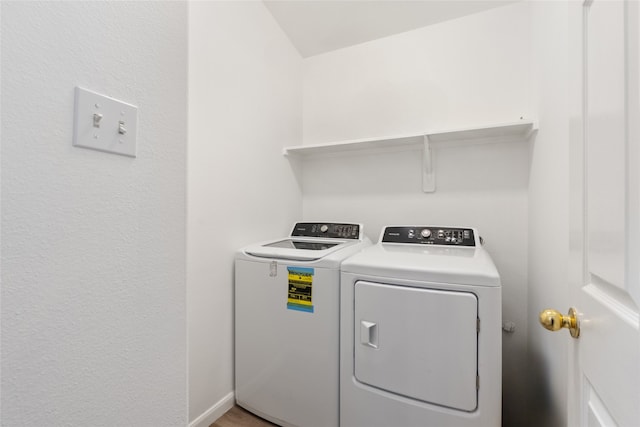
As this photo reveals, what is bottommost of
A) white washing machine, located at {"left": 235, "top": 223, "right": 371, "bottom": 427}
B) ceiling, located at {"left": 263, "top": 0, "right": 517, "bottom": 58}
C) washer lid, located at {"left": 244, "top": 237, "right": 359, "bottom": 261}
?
white washing machine, located at {"left": 235, "top": 223, "right": 371, "bottom": 427}

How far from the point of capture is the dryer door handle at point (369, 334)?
125 cm

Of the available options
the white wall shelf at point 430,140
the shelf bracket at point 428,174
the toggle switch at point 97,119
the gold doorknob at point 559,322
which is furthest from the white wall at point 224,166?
the gold doorknob at point 559,322

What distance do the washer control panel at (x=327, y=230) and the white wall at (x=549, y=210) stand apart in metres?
1.07

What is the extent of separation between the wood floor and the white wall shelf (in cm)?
186

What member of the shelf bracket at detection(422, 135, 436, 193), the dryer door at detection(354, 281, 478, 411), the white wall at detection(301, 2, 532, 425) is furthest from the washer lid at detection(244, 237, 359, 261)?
the shelf bracket at detection(422, 135, 436, 193)

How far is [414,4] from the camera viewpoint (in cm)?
192

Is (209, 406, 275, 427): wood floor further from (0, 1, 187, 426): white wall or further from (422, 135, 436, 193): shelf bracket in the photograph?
(422, 135, 436, 193): shelf bracket

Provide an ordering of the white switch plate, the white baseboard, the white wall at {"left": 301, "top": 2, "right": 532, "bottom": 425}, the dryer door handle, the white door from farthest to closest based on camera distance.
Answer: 1. the white wall at {"left": 301, "top": 2, "right": 532, "bottom": 425}
2. the white baseboard
3. the dryer door handle
4. the white switch plate
5. the white door

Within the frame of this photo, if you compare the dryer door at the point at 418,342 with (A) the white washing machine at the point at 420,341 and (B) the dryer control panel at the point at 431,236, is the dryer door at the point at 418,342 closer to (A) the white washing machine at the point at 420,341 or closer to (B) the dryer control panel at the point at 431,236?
(A) the white washing machine at the point at 420,341

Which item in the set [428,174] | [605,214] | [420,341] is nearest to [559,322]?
[605,214]

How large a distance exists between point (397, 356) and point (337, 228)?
1053 millimetres

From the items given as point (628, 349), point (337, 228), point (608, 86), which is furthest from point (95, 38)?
point (337, 228)

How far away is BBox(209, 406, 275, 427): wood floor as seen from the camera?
5.21 feet

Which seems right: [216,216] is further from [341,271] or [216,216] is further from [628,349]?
[628,349]
